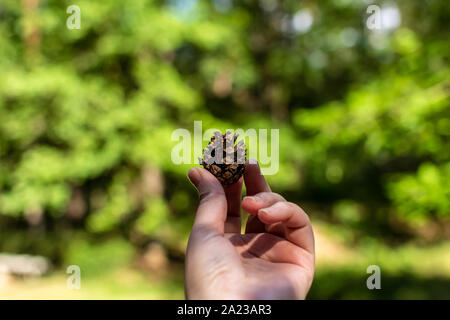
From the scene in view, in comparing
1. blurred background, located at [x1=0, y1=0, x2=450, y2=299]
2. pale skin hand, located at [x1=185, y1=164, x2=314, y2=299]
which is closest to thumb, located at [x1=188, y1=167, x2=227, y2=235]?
pale skin hand, located at [x1=185, y1=164, x2=314, y2=299]

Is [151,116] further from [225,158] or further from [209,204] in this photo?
[209,204]

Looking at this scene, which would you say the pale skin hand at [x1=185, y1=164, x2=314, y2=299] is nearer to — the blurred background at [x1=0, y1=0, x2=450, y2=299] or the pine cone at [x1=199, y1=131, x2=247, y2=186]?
the pine cone at [x1=199, y1=131, x2=247, y2=186]

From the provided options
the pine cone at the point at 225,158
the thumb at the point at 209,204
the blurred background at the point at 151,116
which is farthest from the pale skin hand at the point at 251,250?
the blurred background at the point at 151,116

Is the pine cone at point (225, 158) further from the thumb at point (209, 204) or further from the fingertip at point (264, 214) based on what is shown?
the fingertip at point (264, 214)

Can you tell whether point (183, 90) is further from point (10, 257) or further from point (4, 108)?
point (10, 257)

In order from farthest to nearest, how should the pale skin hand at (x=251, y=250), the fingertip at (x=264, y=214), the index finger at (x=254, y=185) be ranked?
the index finger at (x=254, y=185) → the fingertip at (x=264, y=214) → the pale skin hand at (x=251, y=250)

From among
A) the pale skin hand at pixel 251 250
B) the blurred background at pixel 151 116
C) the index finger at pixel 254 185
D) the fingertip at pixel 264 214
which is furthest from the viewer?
the blurred background at pixel 151 116
